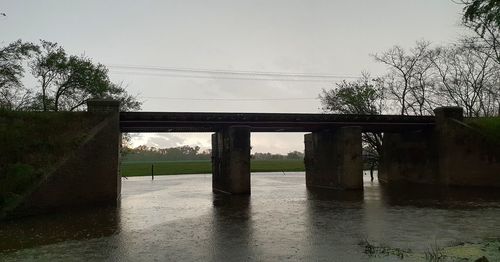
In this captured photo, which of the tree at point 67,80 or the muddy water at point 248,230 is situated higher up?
the tree at point 67,80

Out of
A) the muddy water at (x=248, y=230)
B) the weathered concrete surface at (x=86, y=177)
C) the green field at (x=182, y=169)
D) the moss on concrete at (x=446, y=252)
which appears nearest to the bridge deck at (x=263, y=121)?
the weathered concrete surface at (x=86, y=177)

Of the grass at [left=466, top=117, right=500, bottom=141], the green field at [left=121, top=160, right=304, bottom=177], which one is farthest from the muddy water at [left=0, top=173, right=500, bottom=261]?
the green field at [left=121, top=160, right=304, bottom=177]

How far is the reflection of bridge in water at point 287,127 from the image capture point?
2834cm

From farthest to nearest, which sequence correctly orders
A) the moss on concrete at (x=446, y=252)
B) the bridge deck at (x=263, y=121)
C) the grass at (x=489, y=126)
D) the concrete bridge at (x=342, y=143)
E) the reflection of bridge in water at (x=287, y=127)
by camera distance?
the grass at (x=489, y=126) → the concrete bridge at (x=342, y=143) → the reflection of bridge in water at (x=287, y=127) → the bridge deck at (x=263, y=121) → the moss on concrete at (x=446, y=252)

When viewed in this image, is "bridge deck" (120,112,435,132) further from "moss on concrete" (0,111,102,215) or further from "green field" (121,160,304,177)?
"green field" (121,160,304,177)

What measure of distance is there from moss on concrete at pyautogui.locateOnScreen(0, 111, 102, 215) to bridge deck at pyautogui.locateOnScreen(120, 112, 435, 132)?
3.70m

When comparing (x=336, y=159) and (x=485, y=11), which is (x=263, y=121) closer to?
(x=336, y=159)

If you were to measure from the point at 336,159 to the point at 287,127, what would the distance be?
4.38 metres

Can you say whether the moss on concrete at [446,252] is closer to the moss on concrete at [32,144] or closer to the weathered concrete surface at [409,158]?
the moss on concrete at [32,144]

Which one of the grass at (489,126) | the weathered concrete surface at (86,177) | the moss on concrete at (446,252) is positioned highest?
the grass at (489,126)

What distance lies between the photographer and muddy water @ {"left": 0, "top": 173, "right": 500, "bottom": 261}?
1089cm

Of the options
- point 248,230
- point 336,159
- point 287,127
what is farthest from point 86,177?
point 336,159

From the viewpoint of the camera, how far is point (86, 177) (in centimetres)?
2244

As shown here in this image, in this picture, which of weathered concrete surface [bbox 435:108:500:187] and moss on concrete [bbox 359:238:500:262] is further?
weathered concrete surface [bbox 435:108:500:187]
